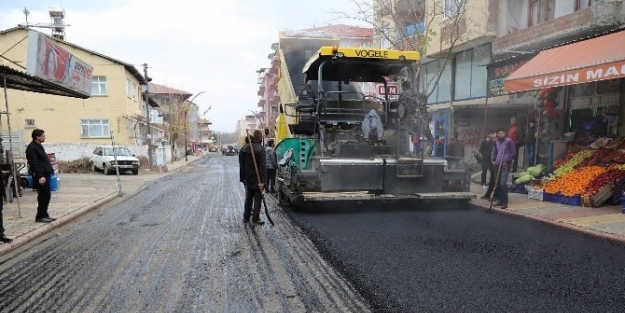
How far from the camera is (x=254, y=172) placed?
22.4ft

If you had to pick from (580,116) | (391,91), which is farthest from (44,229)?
(580,116)

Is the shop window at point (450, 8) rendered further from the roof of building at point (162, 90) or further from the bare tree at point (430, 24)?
the roof of building at point (162, 90)

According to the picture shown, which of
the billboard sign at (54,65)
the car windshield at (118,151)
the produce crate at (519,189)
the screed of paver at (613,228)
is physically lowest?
the screed of paver at (613,228)

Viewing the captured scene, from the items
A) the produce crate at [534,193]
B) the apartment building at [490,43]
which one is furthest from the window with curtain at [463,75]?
the produce crate at [534,193]

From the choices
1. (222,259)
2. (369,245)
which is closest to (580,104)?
(369,245)

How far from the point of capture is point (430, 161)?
773cm

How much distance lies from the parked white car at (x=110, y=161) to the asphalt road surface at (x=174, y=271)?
14.1 m

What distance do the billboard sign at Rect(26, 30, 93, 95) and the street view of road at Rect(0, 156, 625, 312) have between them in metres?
3.30

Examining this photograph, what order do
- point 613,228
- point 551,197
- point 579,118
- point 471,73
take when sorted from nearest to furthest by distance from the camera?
point 613,228 < point 551,197 < point 579,118 < point 471,73

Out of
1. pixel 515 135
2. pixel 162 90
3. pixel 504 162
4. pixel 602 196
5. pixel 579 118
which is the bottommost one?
pixel 602 196

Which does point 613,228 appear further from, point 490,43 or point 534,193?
point 490,43

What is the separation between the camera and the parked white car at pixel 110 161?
2025 cm

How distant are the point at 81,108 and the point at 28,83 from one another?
1763 centimetres

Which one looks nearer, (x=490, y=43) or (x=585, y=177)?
(x=585, y=177)
